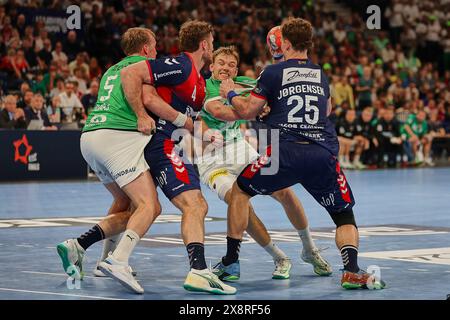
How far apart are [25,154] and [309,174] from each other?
12835 millimetres

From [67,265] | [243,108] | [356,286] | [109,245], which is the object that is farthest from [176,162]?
[356,286]

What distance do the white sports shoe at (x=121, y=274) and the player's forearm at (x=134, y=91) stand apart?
1227 mm

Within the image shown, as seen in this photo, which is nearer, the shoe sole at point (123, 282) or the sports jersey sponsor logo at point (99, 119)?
the shoe sole at point (123, 282)

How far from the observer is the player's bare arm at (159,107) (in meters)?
8.09

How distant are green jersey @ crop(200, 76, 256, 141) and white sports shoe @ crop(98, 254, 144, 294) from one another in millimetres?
1926

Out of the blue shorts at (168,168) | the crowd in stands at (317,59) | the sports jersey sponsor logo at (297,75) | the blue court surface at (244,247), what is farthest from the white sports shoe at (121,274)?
the crowd in stands at (317,59)

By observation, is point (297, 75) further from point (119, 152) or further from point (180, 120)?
point (119, 152)

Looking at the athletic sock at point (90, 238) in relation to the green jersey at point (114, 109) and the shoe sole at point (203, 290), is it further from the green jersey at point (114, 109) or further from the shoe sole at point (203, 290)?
the shoe sole at point (203, 290)

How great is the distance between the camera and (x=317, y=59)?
94.8 feet

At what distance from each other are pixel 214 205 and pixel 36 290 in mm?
8343
